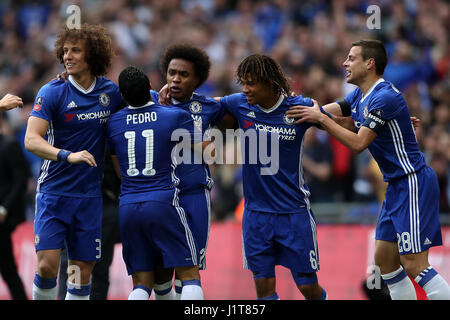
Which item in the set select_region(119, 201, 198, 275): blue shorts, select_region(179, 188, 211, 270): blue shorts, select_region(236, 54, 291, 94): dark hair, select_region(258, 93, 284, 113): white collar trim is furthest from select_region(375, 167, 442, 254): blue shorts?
select_region(119, 201, 198, 275): blue shorts

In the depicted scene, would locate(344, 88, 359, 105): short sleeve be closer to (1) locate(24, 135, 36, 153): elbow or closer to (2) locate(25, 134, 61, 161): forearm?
(2) locate(25, 134, 61, 161): forearm

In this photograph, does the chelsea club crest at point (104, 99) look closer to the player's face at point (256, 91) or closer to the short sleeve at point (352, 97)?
the player's face at point (256, 91)

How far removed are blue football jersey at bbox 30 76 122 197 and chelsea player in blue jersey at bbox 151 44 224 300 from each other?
685mm

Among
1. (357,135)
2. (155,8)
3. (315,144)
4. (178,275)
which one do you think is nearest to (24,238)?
(315,144)

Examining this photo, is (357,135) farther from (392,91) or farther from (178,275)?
(178,275)

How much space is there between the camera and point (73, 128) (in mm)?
6902

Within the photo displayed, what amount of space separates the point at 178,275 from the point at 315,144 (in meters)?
6.19

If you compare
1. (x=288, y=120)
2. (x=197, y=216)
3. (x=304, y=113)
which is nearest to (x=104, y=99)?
(x=197, y=216)

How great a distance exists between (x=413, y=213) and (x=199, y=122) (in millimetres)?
2282

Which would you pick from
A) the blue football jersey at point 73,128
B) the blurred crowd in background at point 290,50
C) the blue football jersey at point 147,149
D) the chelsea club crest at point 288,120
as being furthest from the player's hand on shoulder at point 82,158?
the blurred crowd in background at point 290,50

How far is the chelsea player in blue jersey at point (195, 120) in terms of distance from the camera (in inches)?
284

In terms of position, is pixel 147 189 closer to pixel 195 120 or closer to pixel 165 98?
pixel 195 120

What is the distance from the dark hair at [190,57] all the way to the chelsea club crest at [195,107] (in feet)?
1.05
